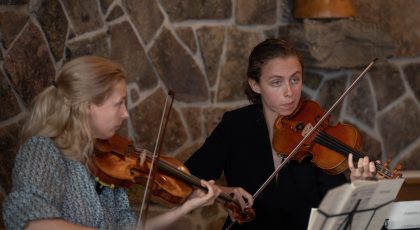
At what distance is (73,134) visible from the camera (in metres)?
2.26

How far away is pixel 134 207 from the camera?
143 inches

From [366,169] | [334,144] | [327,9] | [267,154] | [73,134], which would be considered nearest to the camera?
[73,134]

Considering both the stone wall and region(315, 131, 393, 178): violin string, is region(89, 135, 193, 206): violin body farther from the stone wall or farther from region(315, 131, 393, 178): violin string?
the stone wall

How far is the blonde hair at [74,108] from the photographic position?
2.25 m

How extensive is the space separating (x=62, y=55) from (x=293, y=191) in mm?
1334

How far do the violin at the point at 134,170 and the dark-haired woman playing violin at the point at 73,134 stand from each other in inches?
1.7

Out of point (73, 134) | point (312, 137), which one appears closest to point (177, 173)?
point (73, 134)

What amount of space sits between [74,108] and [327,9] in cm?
163

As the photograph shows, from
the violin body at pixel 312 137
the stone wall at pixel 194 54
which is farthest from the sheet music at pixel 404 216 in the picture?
the stone wall at pixel 194 54

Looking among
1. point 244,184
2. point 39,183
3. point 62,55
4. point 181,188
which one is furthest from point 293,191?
point 62,55

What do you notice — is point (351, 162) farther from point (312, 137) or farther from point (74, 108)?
point (74, 108)

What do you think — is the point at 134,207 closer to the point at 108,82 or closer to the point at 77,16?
the point at 77,16

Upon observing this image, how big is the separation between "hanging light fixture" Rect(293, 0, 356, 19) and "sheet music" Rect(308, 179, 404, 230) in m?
1.46

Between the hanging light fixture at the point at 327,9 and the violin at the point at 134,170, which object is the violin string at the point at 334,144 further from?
the hanging light fixture at the point at 327,9
